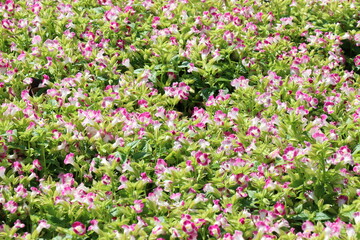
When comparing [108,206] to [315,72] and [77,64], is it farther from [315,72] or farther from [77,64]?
[315,72]

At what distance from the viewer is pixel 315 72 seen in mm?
4531

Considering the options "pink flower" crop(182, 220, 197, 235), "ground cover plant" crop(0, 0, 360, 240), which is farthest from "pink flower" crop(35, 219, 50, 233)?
"pink flower" crop(182, 220, 197, 235)

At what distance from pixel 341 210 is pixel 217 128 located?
101 cm

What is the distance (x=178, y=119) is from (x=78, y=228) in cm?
126

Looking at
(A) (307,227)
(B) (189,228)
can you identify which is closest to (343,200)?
(A) (307,227)

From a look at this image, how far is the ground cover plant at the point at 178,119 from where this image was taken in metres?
3.25

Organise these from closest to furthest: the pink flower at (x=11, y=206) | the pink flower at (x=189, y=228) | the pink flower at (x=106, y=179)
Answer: the pink flower at (x=189, y=228) < the pink flower at (x=11, y=206) < the pink flower at (x=106, y=179)

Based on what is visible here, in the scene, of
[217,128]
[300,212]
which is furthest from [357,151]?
[217,128]

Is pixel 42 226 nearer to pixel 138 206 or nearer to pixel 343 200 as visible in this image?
pixel 138 206

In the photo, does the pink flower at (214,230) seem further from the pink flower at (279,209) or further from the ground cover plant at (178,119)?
the pink flower at (279,209)

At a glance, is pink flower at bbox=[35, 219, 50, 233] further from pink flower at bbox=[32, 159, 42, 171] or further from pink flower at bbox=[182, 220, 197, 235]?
pink flower at bbox=[182, 220, 197, 235]

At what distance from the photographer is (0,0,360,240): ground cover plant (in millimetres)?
3246

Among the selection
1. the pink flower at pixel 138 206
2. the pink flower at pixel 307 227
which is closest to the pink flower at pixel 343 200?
the pink flower at pixel 307 227

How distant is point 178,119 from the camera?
4105 mm
